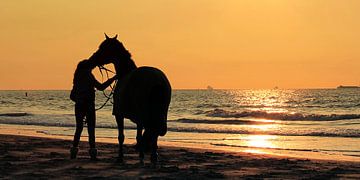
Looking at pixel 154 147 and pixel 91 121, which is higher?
pixel 91 121

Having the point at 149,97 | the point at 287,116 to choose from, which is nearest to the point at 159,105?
the point at 149,97

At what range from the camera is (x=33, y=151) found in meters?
14.4

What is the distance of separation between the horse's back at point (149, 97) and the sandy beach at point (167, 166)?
0.94 metres

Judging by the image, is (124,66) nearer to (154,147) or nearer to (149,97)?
(149,97)

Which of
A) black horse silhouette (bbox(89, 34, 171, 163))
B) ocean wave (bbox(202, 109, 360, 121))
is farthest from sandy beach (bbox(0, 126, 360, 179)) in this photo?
ocean wave (bbox(202, 109, 360, 121))

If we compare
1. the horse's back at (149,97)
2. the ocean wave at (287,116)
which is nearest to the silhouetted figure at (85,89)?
the horse's back at (149,97)

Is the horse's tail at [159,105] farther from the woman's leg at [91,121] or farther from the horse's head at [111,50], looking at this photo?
the woman's leg at [91,121]

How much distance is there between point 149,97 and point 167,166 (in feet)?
5.87

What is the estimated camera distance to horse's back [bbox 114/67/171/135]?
10.5 meters

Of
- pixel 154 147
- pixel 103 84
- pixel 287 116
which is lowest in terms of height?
pixel 287 116

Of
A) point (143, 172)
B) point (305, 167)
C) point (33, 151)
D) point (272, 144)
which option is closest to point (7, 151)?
point (33, 151)

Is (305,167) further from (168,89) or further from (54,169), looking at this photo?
(54,169)

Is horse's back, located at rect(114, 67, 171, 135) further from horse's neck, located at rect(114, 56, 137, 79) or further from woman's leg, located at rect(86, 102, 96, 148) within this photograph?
woman's leg, located at rect(86, 102, 96, 148)

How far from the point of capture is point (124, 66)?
11484 millimetres
